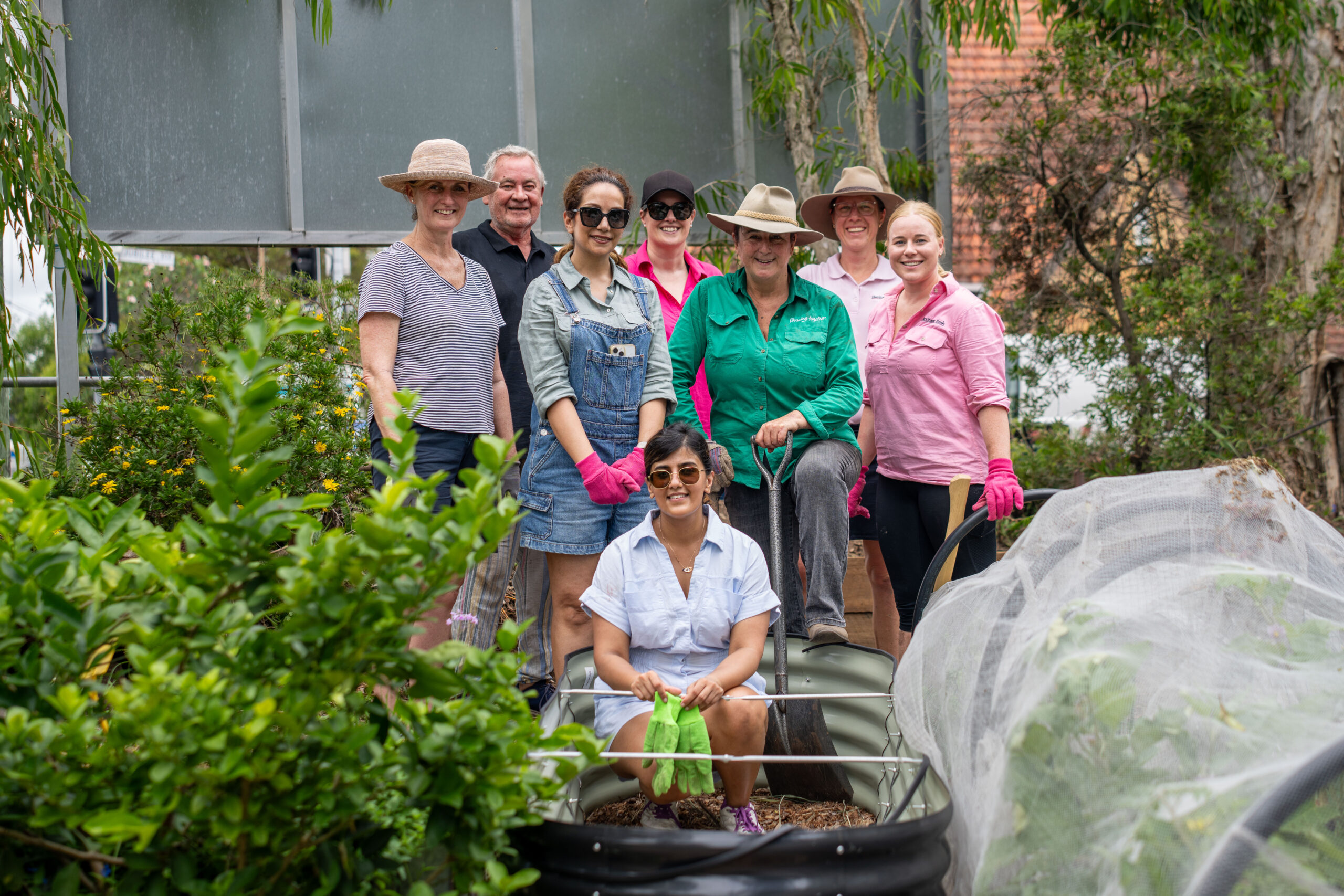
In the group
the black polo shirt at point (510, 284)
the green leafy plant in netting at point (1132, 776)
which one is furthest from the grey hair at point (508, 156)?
the green leafy plant in netting at point (1132, 776)

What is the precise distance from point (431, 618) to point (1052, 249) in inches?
195

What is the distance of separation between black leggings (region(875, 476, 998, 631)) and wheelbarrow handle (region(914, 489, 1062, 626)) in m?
0.43

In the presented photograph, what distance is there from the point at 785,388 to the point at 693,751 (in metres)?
1.44

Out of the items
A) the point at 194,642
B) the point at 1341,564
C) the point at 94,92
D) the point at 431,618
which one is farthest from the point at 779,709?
the point at 94,92

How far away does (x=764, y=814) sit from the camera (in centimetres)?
309

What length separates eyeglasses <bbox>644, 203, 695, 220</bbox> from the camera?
3.95 metres

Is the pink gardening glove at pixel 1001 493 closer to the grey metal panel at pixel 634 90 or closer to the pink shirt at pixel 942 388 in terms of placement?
the pink shirt at pixel 942 388

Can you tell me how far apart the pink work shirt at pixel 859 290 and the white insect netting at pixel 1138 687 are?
1.59 metres

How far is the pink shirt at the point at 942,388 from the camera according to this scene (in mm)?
3410

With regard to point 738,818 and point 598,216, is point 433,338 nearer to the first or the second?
point 598,216

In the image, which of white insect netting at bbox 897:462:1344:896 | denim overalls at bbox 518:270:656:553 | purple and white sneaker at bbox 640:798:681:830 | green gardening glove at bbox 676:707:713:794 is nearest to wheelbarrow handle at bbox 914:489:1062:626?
white insect netting at bbox 897:462:1344:896

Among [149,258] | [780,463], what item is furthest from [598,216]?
[149,258]

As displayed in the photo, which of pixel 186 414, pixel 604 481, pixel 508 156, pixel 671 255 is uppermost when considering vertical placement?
pixel 508 156

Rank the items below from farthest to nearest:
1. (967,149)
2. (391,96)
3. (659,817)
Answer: (967,149) → (391,96) → (659,817)
